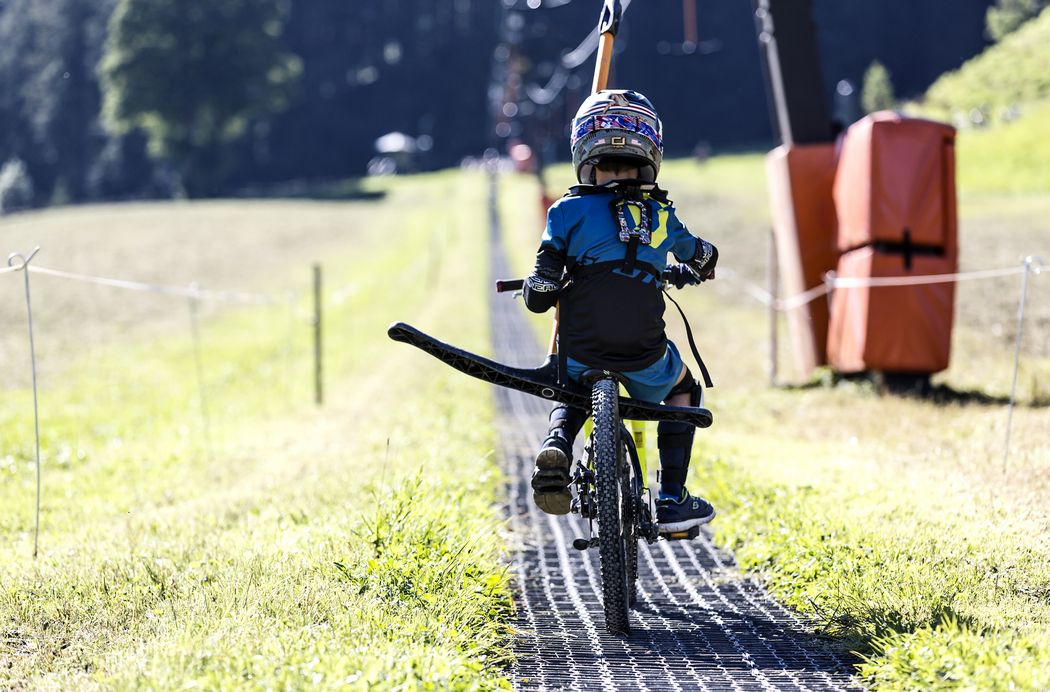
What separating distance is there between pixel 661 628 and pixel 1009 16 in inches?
523

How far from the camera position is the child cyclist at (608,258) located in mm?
5172

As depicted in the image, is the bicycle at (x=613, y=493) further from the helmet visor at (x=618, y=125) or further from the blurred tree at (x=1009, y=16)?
the blurred tree at (x=1009, y=16)

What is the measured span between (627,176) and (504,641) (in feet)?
6.88

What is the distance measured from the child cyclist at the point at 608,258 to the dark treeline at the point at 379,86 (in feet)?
201

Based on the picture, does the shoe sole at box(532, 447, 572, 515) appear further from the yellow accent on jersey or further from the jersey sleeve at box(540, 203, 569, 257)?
the yellow accent on jersey

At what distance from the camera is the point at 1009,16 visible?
52.6 feet

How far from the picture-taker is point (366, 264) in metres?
42.6

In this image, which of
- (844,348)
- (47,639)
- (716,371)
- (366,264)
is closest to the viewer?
(47,639)

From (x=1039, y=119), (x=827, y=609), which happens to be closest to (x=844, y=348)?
(x=827, y=609)

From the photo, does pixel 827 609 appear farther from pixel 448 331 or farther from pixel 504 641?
pixel 448 331

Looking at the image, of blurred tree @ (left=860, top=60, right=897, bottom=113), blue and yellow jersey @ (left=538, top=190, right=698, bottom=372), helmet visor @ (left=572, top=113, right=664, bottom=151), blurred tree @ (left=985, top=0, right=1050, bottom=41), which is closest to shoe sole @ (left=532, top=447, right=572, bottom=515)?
blue and yellow jersey @ (left=538, top=190, right=698, bottom=372)

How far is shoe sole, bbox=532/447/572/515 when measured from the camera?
200 inches

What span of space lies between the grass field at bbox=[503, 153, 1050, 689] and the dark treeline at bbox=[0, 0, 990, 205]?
54.3 metres

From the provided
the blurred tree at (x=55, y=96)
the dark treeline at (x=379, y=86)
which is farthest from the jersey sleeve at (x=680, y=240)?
the blurred tree at (x=55, y=96)
